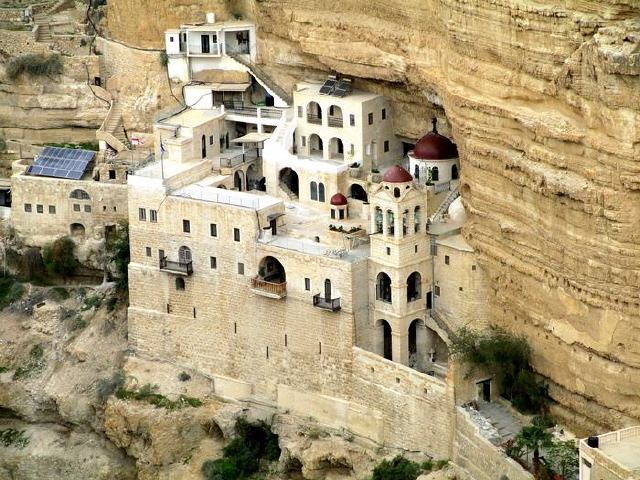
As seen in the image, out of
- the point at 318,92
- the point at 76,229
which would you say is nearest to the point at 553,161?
the point at 318,92

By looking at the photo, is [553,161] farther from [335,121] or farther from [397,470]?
[335,121]

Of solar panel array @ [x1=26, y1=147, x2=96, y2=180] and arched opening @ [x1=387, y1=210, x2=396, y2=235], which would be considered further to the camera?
Answer: solar panel array @ [x1=26, y1=147, x2=96, y2=180]

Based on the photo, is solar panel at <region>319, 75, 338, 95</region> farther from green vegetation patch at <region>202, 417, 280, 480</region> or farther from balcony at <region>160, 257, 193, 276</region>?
green vegetation patch at <region>202, 417, 280, 480</region>

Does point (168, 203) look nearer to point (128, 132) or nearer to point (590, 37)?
point (128, 132)

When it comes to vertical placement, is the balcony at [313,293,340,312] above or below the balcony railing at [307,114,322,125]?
below

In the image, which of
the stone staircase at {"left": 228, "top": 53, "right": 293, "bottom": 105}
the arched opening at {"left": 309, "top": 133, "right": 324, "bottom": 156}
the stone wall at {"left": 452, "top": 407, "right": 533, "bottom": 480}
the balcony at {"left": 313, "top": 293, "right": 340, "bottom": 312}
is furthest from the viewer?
the stone staircase at {"left": 228, "top": 53, "right": 293, "bottom": 105}

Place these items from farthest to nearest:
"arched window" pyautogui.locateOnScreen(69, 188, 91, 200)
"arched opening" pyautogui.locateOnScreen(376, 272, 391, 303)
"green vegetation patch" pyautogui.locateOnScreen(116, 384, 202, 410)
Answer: "arched window" pyautogui.locateOnScreen(69, 188, 91, 200) < "green vegetation patch" pyautogui.locateOnScreen(116, 384, 202, 410) < "arched opening" pyautogui.locateOnScreen(376, 272, 391, 303)

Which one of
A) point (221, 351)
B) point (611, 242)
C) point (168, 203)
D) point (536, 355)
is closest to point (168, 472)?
point (221, 351)

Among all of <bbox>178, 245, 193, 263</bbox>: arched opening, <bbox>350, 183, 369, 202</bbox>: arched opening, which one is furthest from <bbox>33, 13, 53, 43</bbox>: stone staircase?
<bbox>350, 183, 369, 202</bbox>: arched opening
